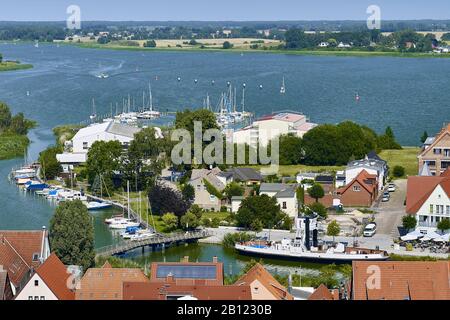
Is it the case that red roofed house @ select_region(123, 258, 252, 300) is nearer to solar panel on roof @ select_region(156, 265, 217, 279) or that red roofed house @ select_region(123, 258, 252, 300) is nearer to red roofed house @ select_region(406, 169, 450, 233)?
solar panel on roof @ select_region(156, 265, 217, 279)

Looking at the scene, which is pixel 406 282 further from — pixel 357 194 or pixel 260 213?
pixel 357 194

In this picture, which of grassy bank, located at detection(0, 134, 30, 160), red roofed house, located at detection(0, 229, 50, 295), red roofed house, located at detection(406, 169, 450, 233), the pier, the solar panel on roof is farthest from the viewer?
grassy bank, located at detection(0, 134, 30, 160)

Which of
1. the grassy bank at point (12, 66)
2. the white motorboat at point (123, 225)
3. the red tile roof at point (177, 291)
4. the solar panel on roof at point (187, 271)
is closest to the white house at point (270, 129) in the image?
the white motorboat at point (123, 225)

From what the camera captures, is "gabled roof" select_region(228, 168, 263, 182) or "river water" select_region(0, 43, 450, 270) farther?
"river water" select_region(0, 43, 450, 270)

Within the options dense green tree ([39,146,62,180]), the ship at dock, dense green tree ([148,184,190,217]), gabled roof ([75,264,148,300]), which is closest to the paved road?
the ship at dock

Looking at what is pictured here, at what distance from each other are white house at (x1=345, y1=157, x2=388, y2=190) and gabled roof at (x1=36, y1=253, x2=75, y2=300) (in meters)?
6.49

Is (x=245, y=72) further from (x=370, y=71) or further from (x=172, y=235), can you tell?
(x=172, y=235)

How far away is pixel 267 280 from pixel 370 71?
95.8ft

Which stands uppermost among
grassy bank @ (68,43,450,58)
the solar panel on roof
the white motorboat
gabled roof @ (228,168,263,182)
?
grassy bank @ (68,43,450,58)

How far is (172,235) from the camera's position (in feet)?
31.5

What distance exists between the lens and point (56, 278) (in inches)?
213

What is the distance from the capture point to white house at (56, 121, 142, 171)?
46.9ft

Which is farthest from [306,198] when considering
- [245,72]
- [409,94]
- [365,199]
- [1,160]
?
[245,72]

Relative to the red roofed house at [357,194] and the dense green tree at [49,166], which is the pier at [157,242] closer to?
the red roofed house at [357,194]
